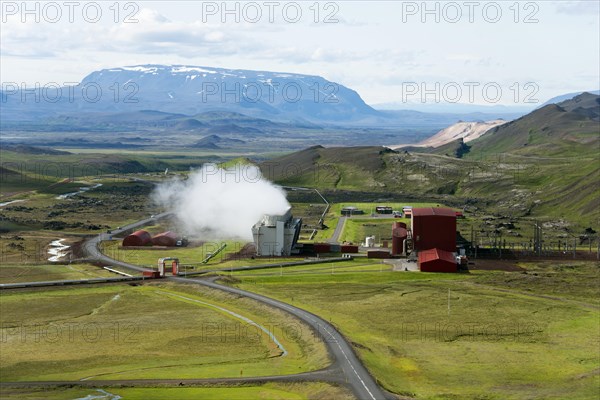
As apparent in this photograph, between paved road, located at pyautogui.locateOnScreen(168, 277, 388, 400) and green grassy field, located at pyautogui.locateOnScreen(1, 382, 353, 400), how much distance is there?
1.80m

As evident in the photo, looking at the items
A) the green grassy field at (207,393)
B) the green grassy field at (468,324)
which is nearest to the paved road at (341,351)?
the green grassy field at (468,324)

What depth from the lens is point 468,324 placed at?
94.7 metres

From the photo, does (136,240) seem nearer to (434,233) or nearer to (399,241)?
(399,241)

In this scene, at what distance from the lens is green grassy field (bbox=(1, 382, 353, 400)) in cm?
6675

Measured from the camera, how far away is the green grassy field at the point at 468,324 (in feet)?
241

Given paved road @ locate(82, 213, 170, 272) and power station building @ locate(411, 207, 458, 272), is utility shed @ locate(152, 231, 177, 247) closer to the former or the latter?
paved road @ locate(82, 213, 170, 272)

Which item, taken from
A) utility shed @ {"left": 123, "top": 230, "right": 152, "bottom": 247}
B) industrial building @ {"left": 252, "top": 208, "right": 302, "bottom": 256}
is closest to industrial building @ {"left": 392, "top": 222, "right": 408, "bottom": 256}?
industrial building @ {"left": 252, "top": 208, "right": 302, "bottom": 256}

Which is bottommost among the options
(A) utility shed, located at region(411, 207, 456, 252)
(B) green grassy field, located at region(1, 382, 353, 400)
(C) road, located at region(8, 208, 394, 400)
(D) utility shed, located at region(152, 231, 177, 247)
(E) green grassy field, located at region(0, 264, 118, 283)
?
(B) green grassy field, located at region(1, 382, 353, 400)

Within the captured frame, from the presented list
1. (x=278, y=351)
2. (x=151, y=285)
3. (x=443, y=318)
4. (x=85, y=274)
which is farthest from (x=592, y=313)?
(x=85, y=274)

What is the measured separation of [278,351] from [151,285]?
4158 centimetres

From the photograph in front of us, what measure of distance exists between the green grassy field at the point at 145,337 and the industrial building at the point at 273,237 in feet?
97.6

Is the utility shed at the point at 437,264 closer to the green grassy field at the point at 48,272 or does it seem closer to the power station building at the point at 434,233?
the power station building at the point at 434,233

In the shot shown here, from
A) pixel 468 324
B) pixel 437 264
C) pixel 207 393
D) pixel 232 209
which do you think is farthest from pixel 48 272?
pixel 207 393

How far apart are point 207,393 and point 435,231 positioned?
7540 centimetres
